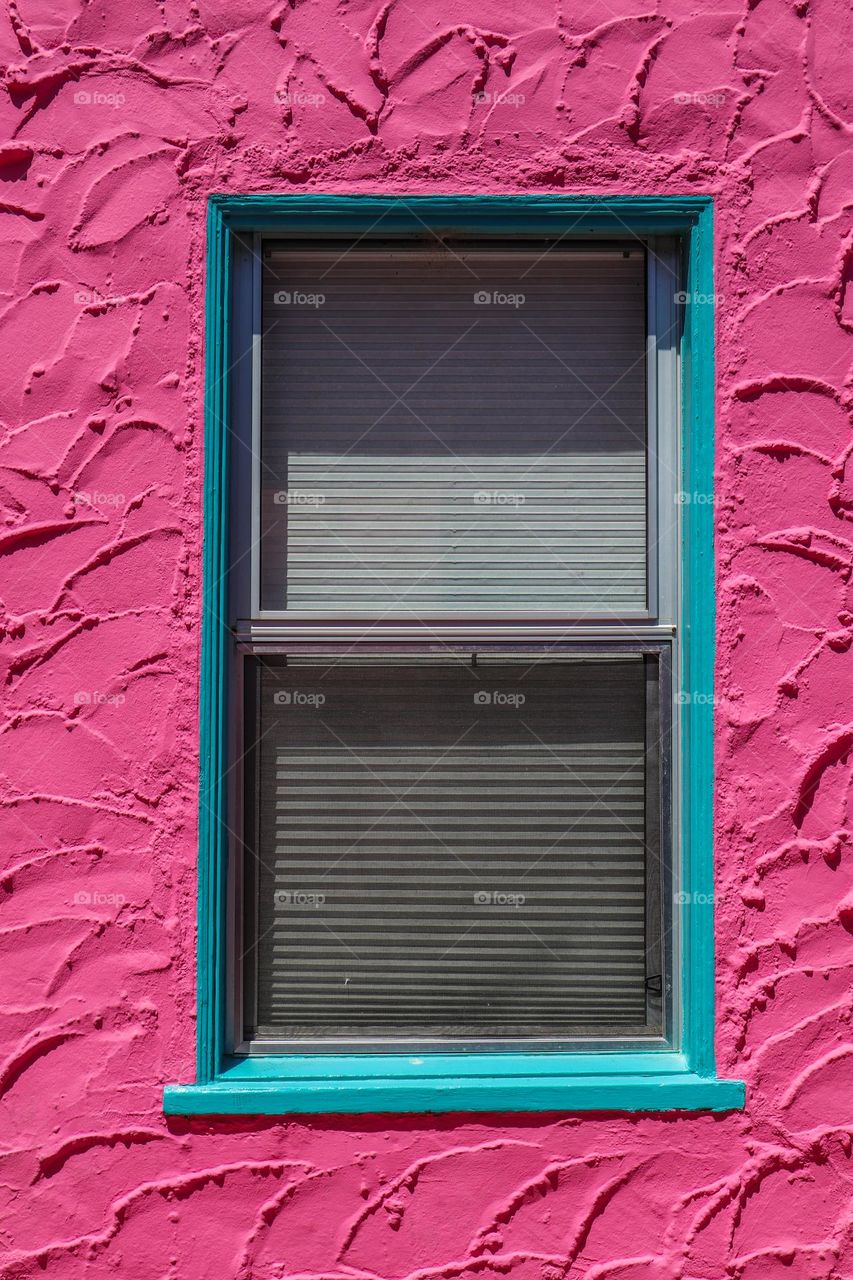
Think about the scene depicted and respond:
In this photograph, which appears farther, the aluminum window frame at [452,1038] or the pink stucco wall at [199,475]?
the aluminum window frame at [452,1038]

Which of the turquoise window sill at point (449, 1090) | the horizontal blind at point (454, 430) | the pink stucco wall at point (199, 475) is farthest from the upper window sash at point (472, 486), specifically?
the turquoise window sill at point (449, 1090)

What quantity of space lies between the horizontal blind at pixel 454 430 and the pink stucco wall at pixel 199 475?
0.22 metres

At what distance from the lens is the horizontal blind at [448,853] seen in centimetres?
229

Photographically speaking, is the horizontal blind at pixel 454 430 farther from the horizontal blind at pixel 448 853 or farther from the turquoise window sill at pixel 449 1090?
the turquoise window sill at pixel 449 1090

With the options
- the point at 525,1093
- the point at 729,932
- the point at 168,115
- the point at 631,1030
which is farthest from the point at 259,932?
the point at 168,115

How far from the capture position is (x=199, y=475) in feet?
7.34

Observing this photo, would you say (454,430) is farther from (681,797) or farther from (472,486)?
(681,797)

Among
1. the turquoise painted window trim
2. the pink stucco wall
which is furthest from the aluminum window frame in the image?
the pink stucco wall

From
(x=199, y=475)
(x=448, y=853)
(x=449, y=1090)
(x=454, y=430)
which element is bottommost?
(x=449, y=1090)

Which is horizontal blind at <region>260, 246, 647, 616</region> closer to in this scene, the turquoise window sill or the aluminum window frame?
the aluminum window frame

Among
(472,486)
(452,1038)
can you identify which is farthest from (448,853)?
(472,486)

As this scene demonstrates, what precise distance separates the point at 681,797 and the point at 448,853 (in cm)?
64

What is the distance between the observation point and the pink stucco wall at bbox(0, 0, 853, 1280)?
2158 millimetres

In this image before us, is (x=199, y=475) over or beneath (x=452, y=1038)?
over
